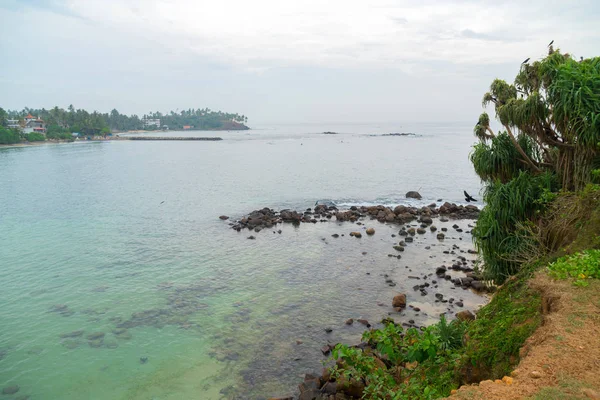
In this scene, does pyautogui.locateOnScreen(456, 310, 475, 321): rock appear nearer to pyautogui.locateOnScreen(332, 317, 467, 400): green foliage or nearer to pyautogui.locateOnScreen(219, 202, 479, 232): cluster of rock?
pyautogui.locateOnScreen(332, 317, 467, 400): green foliage

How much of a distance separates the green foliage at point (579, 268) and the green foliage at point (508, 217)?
4.93 meters

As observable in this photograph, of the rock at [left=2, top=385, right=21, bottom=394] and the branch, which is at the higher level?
the branch

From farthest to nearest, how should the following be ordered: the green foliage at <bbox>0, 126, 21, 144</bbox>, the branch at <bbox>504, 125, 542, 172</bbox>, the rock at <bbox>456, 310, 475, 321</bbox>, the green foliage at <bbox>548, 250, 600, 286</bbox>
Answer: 1. the green foliage at <bbox>0, 126, 21, 144</bbox>
2. the rock at <bbox>456, 310, 475, 321</bbox>
3. the branch at <bbox>504, 125, 542, 172</bbox>
4. the green foliage at <bbox>548, 250, 600, 286</bbox>

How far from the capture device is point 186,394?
1246cm

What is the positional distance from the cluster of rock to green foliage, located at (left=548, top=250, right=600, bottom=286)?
23788mm

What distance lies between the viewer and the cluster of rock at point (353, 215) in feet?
108

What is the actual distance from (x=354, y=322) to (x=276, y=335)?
3199 millimetres

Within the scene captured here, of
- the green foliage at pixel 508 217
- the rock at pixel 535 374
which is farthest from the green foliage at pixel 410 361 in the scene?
the green foliage at pixel 508 217

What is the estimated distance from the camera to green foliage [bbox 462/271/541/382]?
23.2 feet

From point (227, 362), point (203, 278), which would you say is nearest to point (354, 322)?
point (227, 362)

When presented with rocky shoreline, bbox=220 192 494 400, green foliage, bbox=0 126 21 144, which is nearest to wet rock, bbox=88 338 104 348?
rocky shoreline, bbox=220 192 494 400

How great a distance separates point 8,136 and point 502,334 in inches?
5502

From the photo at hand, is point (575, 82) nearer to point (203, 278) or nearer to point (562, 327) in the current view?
point (562, 327)

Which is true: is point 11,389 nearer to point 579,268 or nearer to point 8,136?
point 579,268
